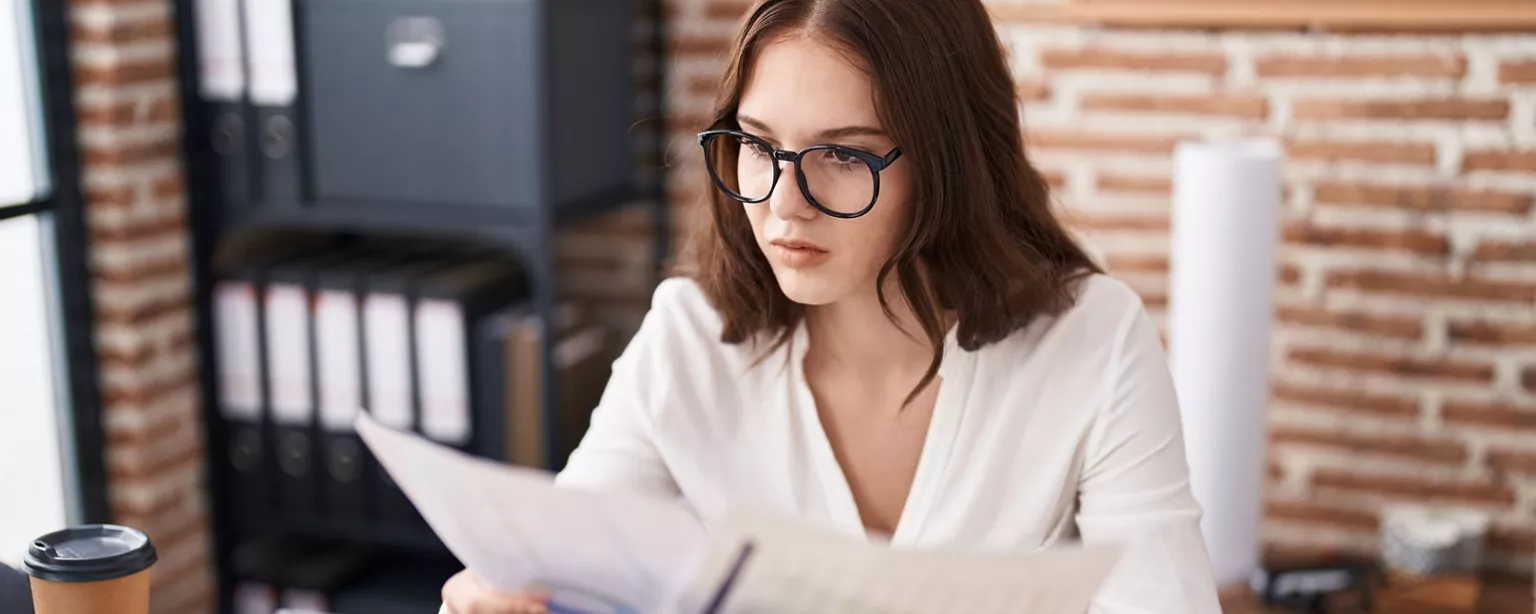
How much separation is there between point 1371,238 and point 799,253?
134cm

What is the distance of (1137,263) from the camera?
95.9 inches

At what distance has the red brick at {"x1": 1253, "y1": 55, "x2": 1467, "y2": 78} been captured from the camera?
221cm

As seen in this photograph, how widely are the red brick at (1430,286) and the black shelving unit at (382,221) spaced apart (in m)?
1.15

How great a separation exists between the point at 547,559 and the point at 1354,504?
1.74 metres

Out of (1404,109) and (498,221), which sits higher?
(1404,109)

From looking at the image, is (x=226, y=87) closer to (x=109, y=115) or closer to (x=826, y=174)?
(x=109, y=115)

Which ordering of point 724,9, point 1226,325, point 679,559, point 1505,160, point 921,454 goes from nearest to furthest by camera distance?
point 679,559 < point 921,454 < point 1226,325 < point 1505,160 < point 724,9

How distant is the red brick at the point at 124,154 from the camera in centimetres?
235

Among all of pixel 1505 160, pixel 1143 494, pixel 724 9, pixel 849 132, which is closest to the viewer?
pixel 849 132

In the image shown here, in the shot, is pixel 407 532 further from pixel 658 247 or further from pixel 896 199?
pixel 896 199

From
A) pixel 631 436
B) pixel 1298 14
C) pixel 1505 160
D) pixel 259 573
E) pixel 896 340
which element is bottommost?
pixel 259 573

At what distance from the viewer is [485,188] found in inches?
90.9

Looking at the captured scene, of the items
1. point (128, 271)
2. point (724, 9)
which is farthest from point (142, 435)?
point (724, 9)

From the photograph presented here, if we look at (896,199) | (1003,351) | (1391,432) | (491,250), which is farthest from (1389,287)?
(491,250)
